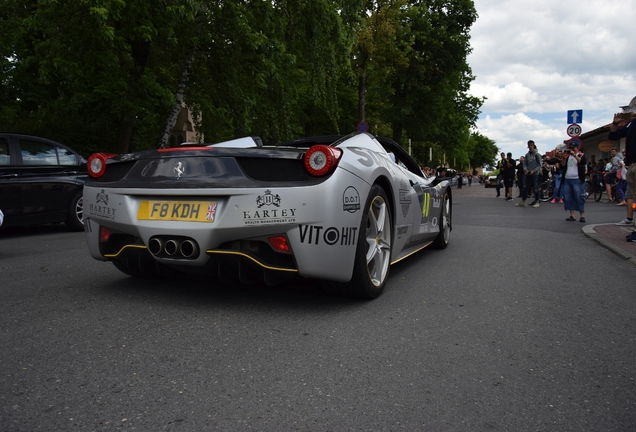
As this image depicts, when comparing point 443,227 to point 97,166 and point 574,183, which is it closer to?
point 97,166

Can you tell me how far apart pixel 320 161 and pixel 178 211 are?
3.14 ft

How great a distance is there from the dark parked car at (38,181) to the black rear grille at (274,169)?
5.99 meters

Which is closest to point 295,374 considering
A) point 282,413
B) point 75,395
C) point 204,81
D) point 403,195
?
point 282,413

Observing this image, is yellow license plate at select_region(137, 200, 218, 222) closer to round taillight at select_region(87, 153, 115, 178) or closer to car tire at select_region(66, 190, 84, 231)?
round taillight at select_region(87, 153, 115, 178)

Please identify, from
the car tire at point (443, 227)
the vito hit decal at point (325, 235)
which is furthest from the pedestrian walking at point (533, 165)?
the vito hit decal at point (325, 235)

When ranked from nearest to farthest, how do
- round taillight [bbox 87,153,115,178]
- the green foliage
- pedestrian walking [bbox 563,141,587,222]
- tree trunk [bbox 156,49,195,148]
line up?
round taillight [bbox 87,153,115,178] < pedestrian walking [bbox 563,141,587,222] < the green foliage < tree trunk [bbox 156,49,195,148]

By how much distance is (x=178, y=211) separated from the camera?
3.82 metres

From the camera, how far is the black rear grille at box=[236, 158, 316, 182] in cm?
377

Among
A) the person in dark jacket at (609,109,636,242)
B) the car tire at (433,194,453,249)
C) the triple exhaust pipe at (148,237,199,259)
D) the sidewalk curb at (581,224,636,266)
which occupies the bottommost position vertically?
the sidewalk curb at (581,224,636,266)

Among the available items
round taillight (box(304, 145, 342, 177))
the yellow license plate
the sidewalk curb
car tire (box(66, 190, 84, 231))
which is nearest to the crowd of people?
the sidewalk curb

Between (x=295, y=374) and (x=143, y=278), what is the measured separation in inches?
98.3

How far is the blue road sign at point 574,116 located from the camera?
64.4 feet

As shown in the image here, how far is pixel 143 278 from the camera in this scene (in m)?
4.89

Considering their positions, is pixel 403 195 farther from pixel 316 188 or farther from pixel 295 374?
pixel 295 374
